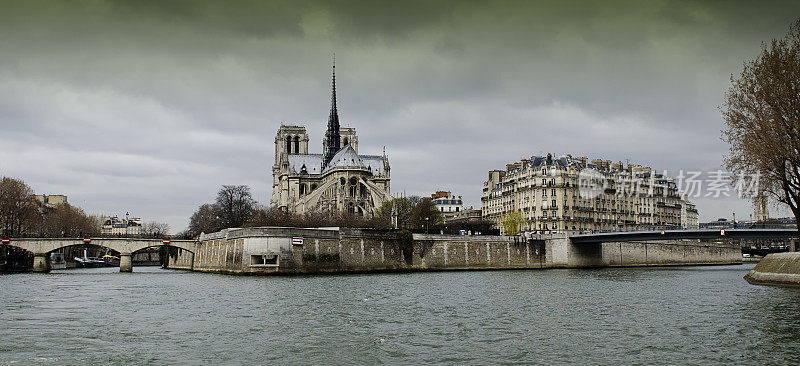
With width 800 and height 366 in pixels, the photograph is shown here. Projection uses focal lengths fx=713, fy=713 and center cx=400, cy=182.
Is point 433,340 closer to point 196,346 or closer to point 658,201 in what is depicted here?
point 196,346

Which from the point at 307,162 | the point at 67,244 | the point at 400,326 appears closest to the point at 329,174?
the point at 307,162

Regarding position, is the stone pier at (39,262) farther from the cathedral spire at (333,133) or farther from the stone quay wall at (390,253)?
the cathedral spire at (333,133)

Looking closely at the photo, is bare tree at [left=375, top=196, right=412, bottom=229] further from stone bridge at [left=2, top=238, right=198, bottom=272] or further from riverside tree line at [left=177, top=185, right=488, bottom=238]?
stone bridge at [left=2, top=238, right=198, bottom=272]

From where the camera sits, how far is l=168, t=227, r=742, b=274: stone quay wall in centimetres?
5775

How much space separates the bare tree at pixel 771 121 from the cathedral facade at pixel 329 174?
81204 mm

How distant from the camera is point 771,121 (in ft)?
125

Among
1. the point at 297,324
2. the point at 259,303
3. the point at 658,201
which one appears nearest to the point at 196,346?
the point at 297,324

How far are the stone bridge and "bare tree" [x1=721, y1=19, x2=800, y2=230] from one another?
57.2m

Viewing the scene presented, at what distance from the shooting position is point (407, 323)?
25.6m

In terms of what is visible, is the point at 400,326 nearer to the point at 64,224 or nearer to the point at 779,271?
the point at 779,271

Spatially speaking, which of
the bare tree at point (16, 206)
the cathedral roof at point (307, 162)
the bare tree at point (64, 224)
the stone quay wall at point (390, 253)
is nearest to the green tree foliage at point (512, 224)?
the stone quay wall at point (390, 253)

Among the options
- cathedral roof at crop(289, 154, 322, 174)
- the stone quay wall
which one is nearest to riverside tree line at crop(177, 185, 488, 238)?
the stone quay wall

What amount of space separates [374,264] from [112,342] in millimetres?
44788

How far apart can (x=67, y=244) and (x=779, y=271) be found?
62.6 meters
